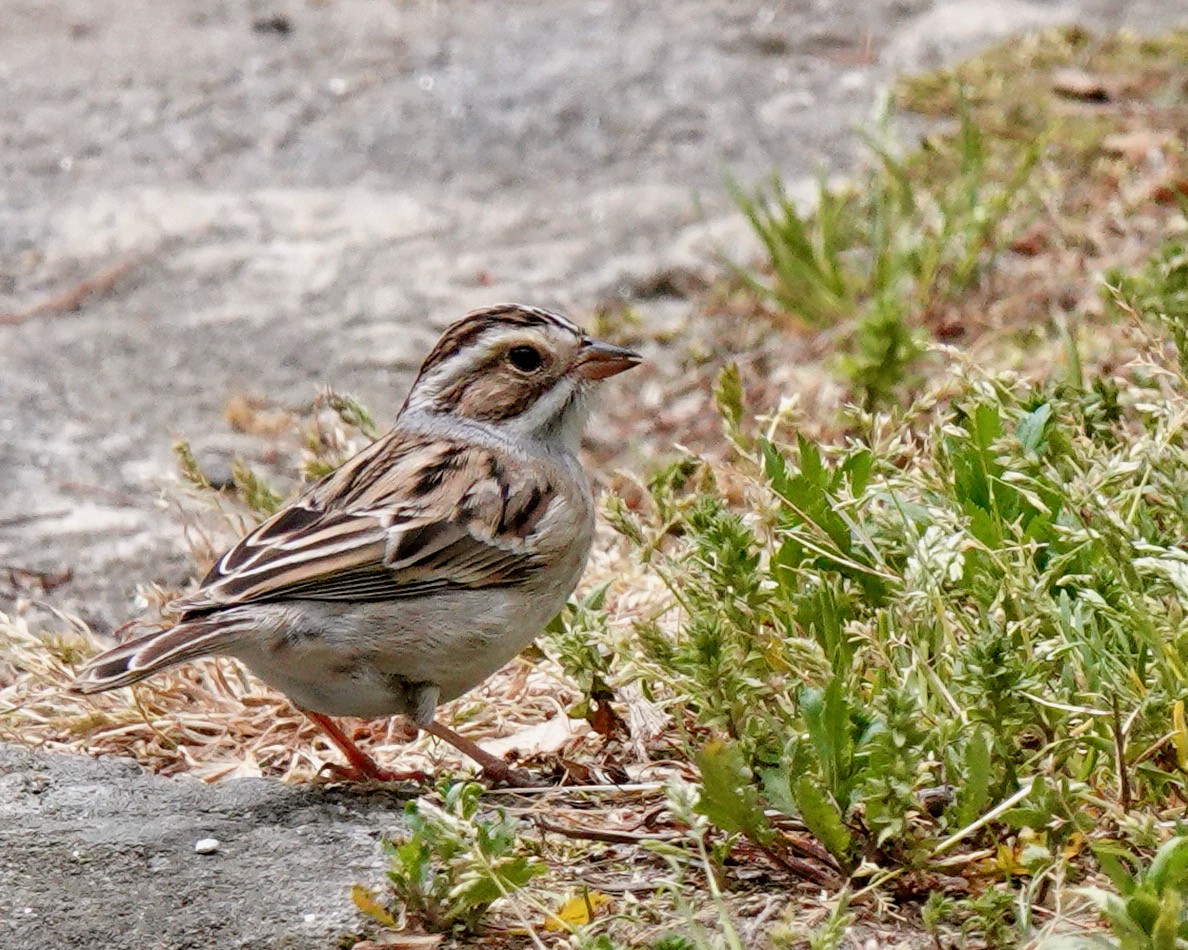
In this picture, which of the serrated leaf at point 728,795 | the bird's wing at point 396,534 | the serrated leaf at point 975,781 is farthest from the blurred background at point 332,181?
the serrated leaf at point 975,781

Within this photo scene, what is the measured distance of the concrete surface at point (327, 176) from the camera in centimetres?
701

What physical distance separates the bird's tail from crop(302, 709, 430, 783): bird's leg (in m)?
0.38

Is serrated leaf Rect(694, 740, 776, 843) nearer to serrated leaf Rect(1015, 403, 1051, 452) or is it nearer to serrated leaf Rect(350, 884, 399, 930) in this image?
serrated leaf Rect(350, 884, 399, 930)

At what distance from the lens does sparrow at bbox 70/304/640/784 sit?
13.5ft

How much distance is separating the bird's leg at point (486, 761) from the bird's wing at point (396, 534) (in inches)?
13.1

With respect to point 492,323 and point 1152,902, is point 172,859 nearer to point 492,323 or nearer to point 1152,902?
point 492,323

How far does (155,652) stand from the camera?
3.91m

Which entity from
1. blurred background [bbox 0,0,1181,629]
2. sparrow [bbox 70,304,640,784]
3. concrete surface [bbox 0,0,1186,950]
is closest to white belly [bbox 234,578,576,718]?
sparrow [bbox 70,304,640,784]

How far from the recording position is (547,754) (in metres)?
4.42

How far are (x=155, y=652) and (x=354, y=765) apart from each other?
662mm

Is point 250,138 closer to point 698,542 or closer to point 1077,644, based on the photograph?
point 698,542

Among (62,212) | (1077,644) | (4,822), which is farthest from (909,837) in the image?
(62,212)

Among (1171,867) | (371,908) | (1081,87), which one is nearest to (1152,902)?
(1171,867)

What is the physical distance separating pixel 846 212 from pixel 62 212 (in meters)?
3.44
